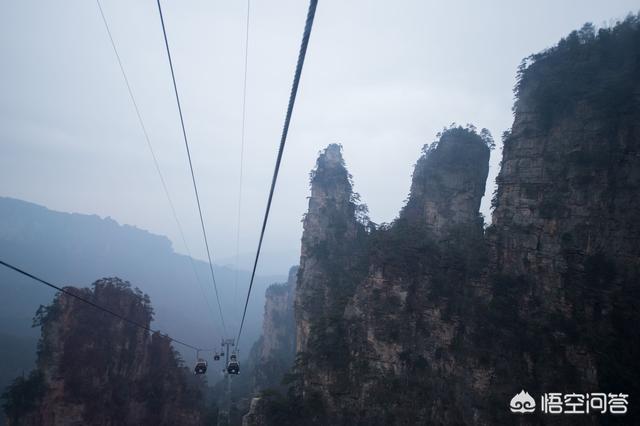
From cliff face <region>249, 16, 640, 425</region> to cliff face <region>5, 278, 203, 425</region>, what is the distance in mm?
13425

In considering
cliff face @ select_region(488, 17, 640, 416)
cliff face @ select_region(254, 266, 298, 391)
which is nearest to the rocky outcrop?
cliff face @ select_region(488, 17, 640, 416)

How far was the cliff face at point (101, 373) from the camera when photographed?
84.9ft

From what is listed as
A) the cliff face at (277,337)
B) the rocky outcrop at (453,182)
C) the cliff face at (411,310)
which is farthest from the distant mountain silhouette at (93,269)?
the rocky outcrop at (453,182)

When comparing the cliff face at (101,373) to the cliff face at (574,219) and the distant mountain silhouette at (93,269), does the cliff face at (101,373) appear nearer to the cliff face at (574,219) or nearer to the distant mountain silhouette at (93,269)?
the cliff face at (574,219)

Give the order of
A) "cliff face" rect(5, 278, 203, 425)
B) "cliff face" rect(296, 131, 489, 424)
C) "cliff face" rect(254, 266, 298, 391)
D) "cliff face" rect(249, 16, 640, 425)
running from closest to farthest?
"cliff face" rect(249, 16, 640, 425), "cliff face" rect(296, 131, 489, 424), "cliff face" rect(5, 278, 203, 425), "cliff face" rect(254, 266, 298, 391)

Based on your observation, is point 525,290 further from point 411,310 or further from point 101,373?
point 101,373

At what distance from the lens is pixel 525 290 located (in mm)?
22125

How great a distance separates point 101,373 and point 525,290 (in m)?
36.5

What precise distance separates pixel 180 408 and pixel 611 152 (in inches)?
1687

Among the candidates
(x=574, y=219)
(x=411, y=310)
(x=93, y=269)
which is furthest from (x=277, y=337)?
(x=93, y=269)

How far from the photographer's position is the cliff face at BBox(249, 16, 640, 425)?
19000mm

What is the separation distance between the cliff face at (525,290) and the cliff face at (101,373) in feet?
44.0

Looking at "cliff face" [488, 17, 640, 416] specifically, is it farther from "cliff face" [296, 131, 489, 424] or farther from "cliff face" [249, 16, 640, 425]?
"cliff face" [296, 131, 489, 424]

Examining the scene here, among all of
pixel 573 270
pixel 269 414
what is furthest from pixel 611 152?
pixel 269 414
